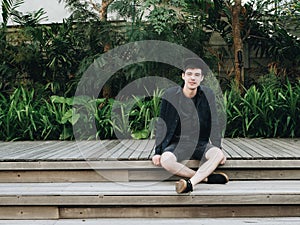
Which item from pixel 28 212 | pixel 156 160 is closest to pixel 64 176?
pixel 28 212

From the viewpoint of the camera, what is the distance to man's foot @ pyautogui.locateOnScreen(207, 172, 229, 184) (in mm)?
2750

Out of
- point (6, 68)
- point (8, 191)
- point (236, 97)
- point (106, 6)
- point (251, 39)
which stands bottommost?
point (8, 191)

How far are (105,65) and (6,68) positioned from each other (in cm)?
154

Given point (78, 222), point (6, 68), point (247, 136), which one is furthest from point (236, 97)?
point (6, 68)

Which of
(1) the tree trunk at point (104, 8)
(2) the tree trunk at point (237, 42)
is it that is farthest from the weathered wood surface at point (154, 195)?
(1) the tree trunk at point (104, 8)

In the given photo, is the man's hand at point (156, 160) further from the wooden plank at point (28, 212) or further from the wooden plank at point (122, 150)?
the wooden plank at point (28, 212)

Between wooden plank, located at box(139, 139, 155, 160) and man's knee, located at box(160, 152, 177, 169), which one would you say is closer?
man's knee, located at box(160, 152, 177, 169)

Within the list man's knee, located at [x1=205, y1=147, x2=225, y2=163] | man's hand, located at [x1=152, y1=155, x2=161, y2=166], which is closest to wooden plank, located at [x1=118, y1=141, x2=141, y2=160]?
man's hand, located at [x1=152, y1=155, x2=161, y2=166]

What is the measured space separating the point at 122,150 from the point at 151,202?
39.1 inches

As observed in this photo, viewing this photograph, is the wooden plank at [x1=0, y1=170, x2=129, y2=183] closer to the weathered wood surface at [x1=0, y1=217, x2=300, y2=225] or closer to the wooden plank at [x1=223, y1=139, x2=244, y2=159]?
the weathered wood surface at [x1=0, y1=217, x2=300, y2=225]

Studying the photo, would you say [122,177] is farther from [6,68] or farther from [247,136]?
[6,68]

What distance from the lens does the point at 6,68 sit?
5.59 metres

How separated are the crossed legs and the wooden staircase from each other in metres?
0.11

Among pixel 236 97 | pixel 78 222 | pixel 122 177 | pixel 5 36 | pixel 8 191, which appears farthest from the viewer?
pixel 5 36
